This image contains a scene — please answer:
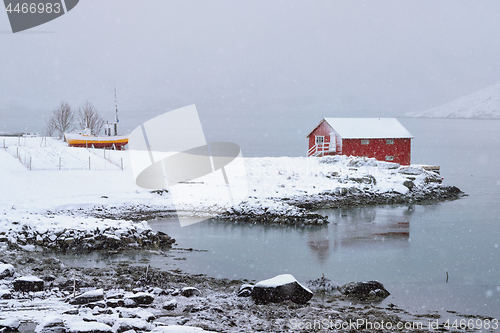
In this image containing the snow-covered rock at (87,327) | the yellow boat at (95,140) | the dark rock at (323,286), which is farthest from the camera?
the yellow boat at (95,140)

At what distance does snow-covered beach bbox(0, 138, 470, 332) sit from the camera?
9.15 meters

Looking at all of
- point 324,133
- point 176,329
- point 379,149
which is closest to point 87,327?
point 176,329

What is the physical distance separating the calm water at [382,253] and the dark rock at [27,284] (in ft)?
13.9

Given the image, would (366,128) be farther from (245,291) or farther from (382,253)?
(245,291)

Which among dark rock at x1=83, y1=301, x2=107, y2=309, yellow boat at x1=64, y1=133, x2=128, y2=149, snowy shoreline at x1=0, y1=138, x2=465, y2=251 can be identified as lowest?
dark rock at x1=83, y1=301, x2=107, y2=309

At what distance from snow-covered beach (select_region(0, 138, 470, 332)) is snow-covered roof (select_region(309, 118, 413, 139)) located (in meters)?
4.28

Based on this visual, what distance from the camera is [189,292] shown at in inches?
407

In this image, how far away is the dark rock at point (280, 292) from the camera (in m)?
10.1

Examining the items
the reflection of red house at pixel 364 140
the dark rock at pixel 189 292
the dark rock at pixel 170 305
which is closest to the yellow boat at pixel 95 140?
the reflection of red house at pixel 364 140

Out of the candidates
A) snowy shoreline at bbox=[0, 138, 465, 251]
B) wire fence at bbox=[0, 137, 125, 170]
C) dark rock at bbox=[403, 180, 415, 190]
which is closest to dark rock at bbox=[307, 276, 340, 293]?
snowy shoreline at bbox=[0, 138, 465, 251]

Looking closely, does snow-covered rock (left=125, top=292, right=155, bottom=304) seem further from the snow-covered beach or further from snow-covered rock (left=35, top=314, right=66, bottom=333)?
snow-covered rock (left=35, top=314, right=66, bottom=333)

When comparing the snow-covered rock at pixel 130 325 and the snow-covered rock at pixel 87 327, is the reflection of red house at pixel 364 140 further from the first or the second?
the snow-covered rock at pixel 87 327

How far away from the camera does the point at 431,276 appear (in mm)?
13578

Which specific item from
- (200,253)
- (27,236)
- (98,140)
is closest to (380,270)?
(200,253)
